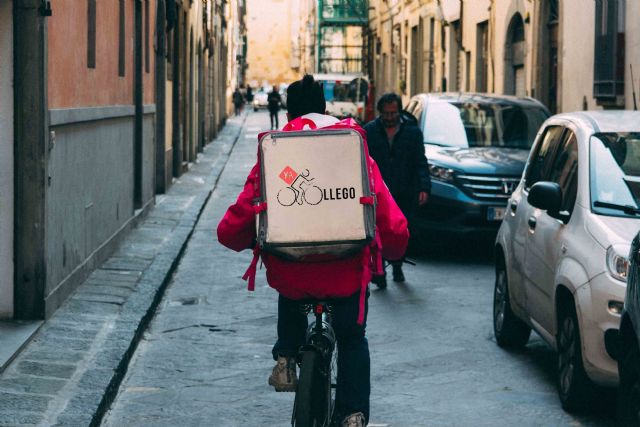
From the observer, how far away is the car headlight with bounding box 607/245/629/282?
6.00 metres

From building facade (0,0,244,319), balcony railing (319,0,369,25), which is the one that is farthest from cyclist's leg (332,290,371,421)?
balcony railing (319,0,369,25)

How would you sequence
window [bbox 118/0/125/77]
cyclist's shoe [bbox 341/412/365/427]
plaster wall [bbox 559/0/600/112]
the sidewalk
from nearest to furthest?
cyclist's shoe [bbox 341/412/365/427] < the sidewalk < window [bbox 118/0/125/77] < plaster wall [bbox 559/0/600/112]

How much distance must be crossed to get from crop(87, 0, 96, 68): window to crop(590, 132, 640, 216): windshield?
507cm

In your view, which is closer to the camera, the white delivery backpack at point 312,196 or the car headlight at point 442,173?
the white delivery backpack at point 312,196

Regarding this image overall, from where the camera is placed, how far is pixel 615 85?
16359mm

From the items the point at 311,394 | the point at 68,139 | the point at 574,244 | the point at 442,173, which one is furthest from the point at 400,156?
the point at 311,394

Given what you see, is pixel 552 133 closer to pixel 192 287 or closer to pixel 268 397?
pixel 268 397

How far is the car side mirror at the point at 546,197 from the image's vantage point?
22.2ft

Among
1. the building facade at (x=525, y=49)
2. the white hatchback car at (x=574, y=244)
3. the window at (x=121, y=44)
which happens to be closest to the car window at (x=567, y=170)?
the white hatchback car at (x=574, y=244)

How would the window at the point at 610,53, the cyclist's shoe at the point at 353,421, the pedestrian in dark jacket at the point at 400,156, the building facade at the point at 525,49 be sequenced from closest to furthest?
the cyclist's shoe at the point at 353,421 < the pedestrian in dark jacket at the point at 400,156 < the window at the point at 610,53 < the building facade at the point at 525,49

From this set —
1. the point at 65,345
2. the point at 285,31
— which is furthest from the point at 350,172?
the point at 285,31

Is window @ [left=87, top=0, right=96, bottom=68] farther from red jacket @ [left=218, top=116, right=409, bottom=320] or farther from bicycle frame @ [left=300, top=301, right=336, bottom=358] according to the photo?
bicycle frame @ [left=300, top=301, right=336, bottom=358]

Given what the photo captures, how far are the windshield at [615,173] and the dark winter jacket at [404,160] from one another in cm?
368

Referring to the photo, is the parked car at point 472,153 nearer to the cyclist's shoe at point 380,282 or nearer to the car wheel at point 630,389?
the cyclist's shoe at point 380,282
